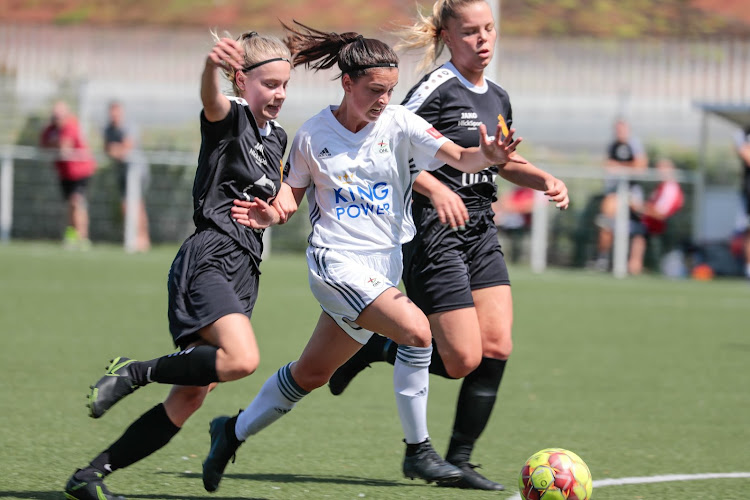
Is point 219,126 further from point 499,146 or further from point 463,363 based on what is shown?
point 463,363

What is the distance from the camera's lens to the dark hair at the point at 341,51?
4973 millimetres

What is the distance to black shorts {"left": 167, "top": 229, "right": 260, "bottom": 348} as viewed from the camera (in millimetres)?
4574

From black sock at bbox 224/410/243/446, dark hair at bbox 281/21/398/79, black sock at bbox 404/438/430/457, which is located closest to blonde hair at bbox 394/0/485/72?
dark hair at bbox 281/21/398/79

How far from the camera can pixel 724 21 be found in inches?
1335

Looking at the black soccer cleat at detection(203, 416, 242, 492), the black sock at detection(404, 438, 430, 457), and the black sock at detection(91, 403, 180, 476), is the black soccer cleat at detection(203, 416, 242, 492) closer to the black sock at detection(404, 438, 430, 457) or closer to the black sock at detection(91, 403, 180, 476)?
the black sock at detection(91, 403, 180, 476)

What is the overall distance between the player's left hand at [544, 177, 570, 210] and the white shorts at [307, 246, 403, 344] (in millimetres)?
708

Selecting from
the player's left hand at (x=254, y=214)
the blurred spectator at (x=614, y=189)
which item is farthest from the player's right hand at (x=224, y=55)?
the blurred spectator at (x=614, y=189)

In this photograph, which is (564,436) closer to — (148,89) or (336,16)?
(148,89)

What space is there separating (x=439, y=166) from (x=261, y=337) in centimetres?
539

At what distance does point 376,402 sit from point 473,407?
2.22 m

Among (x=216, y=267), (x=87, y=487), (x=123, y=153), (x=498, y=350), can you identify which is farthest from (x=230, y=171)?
(x=123, y=153)

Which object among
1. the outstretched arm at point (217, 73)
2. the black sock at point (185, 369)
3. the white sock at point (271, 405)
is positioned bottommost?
the white sock at point (271, 405)

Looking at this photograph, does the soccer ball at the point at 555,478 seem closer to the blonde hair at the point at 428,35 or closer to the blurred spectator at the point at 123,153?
the blonde hair at the point at 428,35

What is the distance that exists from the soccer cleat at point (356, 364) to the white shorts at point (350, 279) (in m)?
0.96
